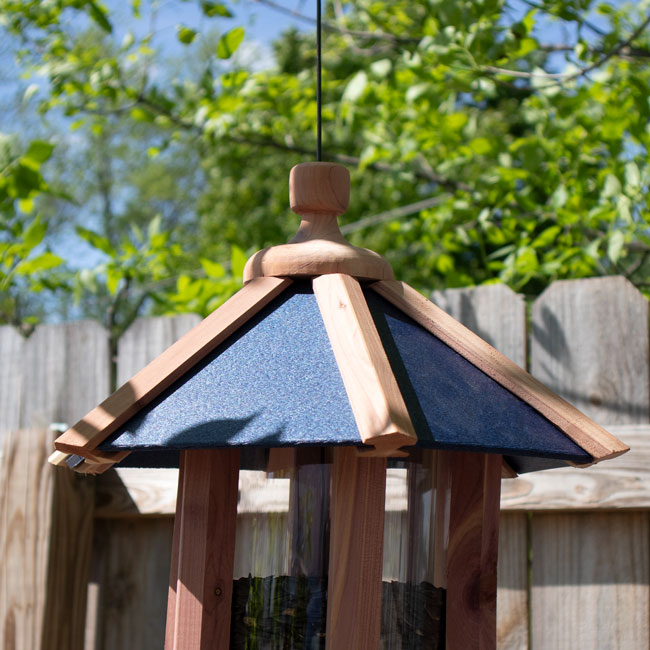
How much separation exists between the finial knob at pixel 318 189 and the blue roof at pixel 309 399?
5.9 inches

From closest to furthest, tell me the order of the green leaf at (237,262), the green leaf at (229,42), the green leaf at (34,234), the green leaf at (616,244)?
1. the green leaf at (616,244)
2. the green leaf at (34,234)
3. the green leaf at (229,42)
4. the green leaf at (237,262)

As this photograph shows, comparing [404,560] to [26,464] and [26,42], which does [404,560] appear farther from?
[26,42]

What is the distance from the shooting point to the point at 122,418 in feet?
3.64

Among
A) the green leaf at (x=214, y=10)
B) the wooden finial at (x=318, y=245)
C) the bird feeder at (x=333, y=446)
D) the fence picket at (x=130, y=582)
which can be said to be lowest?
the fence picket at (x=130, y=582)

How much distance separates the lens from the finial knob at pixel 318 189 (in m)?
1.31

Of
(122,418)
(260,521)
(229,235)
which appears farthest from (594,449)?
(229,235)

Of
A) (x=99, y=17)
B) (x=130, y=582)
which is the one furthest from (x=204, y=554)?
(x=99, y=17)

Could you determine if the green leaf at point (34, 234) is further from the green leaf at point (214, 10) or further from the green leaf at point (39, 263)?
the green leaf at point (214, 10)

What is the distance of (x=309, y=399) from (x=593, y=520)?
1.06 metres

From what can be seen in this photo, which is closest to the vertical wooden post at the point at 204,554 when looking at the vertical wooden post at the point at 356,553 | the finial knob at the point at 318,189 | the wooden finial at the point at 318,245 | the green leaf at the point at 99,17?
the vertical wooden post at the point at 356,553

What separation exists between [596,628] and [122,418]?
3.93ft

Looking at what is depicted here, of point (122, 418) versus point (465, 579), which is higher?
point (122, 418)

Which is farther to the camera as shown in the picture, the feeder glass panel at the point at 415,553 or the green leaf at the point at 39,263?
the green leaf at the point at 39,263

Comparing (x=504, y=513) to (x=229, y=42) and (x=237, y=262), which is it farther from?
(x=229, y=42)
